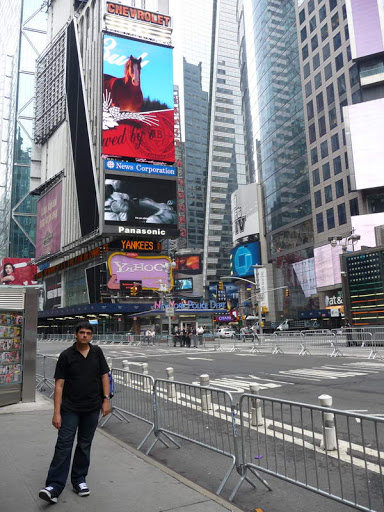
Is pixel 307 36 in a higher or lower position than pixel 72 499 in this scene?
higher

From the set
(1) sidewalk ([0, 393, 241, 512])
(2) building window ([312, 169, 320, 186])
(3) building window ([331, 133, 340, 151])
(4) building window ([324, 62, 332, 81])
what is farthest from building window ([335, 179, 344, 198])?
(1) sidewalk ([0, 393, 241, 512])

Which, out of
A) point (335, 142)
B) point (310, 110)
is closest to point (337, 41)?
point (310, 110)

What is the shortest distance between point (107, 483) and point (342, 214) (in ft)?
225

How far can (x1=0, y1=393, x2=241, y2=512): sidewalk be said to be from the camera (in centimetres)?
441

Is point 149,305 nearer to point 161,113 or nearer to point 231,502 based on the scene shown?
point 161,113

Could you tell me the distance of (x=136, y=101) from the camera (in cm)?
7600

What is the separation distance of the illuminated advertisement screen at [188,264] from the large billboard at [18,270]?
40611mm

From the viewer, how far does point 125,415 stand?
953cm

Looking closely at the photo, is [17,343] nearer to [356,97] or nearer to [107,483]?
[107,483]

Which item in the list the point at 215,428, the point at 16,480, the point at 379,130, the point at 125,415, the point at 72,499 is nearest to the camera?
the point at 72,499

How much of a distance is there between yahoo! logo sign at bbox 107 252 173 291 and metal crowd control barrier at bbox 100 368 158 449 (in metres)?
62.4

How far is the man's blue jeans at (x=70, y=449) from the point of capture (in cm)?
464

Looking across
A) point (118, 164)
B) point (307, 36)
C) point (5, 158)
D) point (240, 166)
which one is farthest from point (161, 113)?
point (5, 158)

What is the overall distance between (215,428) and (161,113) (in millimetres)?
76221
